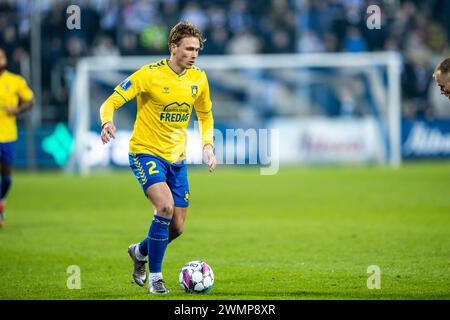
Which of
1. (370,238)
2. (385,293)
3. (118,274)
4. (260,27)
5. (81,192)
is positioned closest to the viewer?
(385,293)

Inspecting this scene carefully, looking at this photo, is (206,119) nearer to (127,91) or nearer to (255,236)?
(127,91)

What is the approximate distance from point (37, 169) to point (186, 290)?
1897 centimetres

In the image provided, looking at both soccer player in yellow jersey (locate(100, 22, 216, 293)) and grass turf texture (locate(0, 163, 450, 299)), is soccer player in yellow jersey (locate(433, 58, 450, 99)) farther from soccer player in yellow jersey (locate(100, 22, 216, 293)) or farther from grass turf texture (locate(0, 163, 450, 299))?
soccer player in yellow jersey (locate(100, 22, 216, 293))

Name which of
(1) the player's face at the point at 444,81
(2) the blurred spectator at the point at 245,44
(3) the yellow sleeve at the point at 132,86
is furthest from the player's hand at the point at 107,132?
(2) the blurred spectator at the point at 245,44

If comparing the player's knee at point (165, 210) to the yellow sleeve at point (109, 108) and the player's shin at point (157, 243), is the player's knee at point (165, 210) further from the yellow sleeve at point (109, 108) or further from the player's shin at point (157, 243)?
the yellow sleeve at point (109, 108)

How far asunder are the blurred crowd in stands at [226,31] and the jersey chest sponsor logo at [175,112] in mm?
18270

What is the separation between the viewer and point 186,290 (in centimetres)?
824

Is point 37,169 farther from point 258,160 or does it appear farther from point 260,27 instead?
point 260,27

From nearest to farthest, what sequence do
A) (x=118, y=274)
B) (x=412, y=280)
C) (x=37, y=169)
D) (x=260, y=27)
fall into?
1. (x=412, y=280)
2. (x=118, y=274)
3. (x=37, y=169)
4. (x=260, y=27)

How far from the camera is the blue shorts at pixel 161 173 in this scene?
8281 mm

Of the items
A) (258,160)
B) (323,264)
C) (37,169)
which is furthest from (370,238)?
(37,169)

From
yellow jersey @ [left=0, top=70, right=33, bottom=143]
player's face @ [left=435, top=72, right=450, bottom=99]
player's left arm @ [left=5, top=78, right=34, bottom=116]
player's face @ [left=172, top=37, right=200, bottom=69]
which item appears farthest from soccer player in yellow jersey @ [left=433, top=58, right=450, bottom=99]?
yellow jersey @ [left=0, top=70, right=33, bottom=143]

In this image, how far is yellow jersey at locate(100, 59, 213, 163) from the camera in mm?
8430

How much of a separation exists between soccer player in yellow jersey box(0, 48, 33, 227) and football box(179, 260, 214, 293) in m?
6.37
